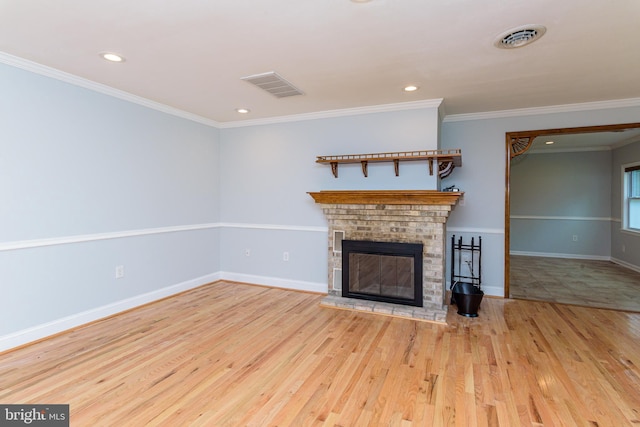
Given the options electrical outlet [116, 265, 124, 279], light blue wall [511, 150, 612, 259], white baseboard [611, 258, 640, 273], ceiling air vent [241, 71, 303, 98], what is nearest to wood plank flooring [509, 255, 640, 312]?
white baseboard [611, 258, 640, 273]

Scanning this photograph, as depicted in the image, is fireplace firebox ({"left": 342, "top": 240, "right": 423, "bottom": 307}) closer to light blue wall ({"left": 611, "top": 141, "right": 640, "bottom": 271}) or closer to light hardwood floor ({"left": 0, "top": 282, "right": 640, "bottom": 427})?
light hardwood floor ({"left": 0, "top": 282, "right": 640, "bottom": 427})

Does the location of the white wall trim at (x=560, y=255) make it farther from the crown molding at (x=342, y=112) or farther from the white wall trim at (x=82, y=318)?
the white wall trim at (x=82, y=318)

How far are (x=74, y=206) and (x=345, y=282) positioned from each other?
9.64 ft

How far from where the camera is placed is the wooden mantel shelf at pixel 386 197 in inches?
134

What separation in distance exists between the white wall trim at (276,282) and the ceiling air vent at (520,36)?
3159 mm

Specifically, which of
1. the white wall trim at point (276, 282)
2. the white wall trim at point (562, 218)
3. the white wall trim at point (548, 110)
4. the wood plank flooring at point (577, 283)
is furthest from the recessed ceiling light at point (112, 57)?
the white wall trim at point (562, 218)

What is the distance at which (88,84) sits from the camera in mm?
3117

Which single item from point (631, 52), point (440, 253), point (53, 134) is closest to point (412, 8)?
point (631, 52)

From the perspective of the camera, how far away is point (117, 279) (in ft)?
11.4

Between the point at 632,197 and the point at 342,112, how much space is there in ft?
18.9

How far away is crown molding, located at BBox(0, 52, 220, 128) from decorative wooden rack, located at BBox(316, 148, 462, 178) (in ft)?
6.27

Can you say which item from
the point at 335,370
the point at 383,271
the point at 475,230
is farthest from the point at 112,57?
the point at 475,230

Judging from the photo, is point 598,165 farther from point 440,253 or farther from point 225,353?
point 225,353

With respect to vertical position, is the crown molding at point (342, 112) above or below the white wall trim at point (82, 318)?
above
